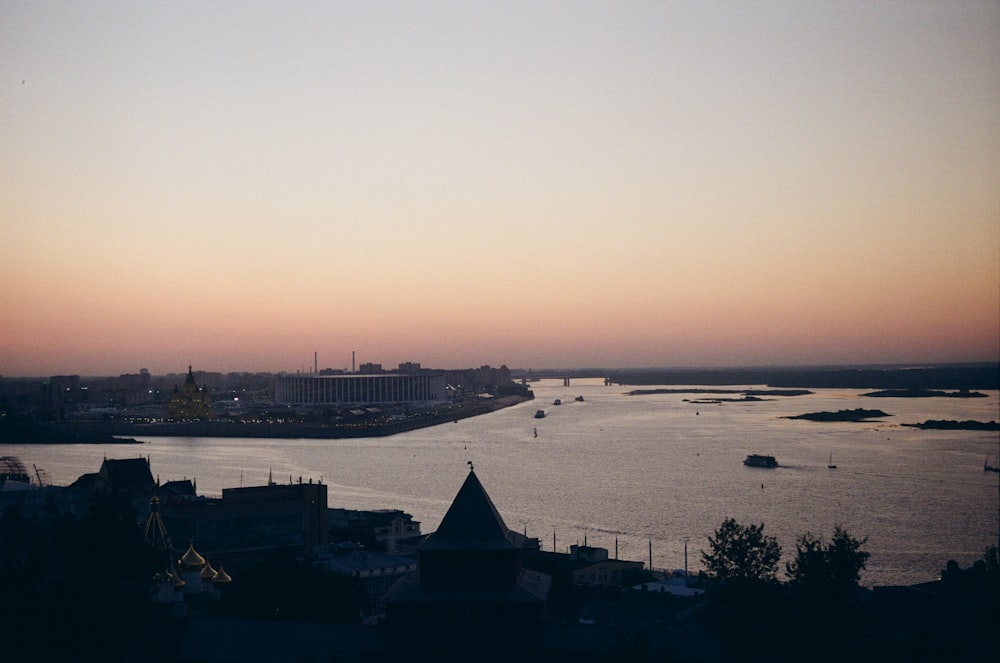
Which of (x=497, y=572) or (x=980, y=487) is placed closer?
(x=497, y=572)

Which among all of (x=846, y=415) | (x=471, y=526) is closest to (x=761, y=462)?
(x=471, y=526)

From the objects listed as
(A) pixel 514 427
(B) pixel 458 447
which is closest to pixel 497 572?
(B) pixel 458 447

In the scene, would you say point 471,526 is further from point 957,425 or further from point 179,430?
point 179,430

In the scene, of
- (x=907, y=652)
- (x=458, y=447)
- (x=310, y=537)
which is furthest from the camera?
(x=458, y=447)

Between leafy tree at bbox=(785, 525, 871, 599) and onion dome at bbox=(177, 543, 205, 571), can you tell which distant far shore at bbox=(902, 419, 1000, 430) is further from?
onion dome at bbox=(177, 543, 205, 571)

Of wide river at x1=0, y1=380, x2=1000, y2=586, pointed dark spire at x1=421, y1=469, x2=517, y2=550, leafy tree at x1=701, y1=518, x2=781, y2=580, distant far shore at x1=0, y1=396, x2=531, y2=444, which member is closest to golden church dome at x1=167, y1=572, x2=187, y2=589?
pointed dark spire at x1=421, y1=469, x2=517, y2=550

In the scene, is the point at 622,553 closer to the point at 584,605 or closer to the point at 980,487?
the point at 584,605

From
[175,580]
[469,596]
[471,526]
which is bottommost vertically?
[175,580]
